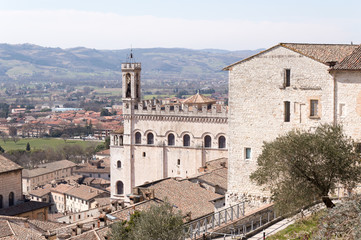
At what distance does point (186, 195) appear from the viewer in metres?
30.4

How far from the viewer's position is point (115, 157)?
179 ft

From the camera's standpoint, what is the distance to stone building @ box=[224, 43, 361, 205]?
22.6 m

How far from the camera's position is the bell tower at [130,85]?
52906 mm

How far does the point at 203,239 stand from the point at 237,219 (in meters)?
2.17

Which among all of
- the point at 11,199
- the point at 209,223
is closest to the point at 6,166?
the point at 11,199

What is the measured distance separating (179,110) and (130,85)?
18.2 ft

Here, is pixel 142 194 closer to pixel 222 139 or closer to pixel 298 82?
pixel 298 82

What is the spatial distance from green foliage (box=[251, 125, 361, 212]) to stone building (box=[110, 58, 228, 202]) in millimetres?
28754

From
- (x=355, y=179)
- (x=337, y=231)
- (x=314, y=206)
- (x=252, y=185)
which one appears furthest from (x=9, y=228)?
(x=337, y=231)

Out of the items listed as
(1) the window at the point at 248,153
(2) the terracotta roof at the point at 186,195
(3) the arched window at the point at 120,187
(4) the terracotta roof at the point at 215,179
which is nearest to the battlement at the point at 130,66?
(3) the arched window at the point at 120,187

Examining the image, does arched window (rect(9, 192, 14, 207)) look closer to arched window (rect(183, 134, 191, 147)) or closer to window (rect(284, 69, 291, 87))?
arched window (rect(183, 134, 191, 147))

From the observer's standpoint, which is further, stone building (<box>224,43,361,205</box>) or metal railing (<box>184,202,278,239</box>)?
stone building (<box>224,43,361,205</box>)

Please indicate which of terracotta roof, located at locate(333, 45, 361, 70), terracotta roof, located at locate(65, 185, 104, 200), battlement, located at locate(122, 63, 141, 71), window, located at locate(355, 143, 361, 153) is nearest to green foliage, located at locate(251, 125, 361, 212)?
window, located at locate(355, 143, 361, 153)

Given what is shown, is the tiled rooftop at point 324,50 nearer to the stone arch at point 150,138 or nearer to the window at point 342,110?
the window at point 342,110
